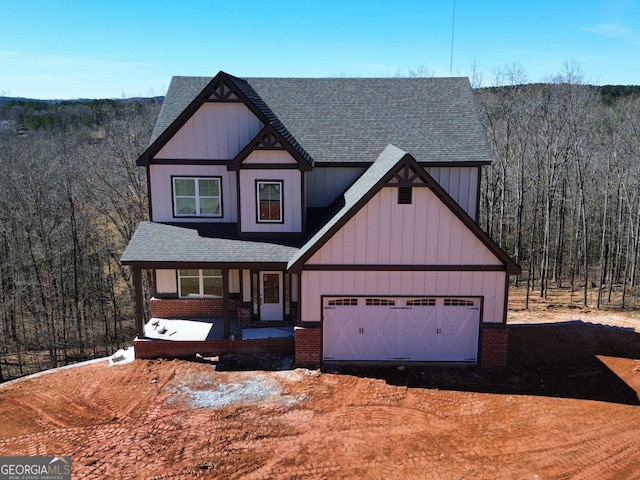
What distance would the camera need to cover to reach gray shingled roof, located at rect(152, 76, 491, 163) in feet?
55.1

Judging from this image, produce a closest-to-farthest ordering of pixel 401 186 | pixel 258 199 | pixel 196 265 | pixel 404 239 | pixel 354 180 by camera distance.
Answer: pixel 401 186 < pixel 404 239 < pixel 196 265 < pixel 258 199 < pixel 354 180

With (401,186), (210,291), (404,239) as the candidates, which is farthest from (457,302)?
(210,291)

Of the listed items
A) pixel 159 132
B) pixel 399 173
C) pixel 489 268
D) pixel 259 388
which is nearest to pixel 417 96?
pixel 399 173

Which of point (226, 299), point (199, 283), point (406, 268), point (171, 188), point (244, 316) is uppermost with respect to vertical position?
point (171, 188)

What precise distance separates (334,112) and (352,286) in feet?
27.1

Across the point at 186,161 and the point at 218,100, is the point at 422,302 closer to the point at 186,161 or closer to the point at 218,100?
the point at 186,161

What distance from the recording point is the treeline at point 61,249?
25.8 metres

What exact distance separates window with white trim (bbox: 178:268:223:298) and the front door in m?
1.86

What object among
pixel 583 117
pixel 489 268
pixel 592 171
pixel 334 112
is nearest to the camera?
pixel 489 268

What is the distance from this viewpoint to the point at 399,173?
42.1 feet

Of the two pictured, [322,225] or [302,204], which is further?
[302,204]

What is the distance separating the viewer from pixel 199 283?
55.9 ft

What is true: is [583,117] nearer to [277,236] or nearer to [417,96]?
[417,96]

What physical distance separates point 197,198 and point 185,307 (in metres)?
4.10
